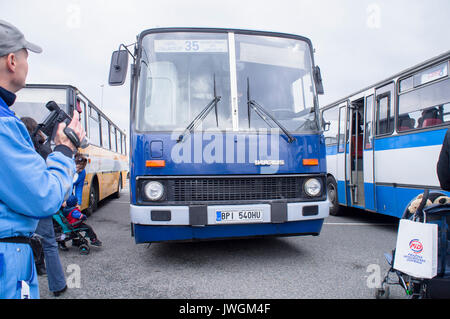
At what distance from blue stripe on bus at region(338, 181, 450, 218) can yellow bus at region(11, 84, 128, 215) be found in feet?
17.2

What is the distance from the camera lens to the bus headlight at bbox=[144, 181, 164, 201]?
374 centimetres

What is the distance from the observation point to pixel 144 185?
375 cm

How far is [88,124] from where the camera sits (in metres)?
7.82

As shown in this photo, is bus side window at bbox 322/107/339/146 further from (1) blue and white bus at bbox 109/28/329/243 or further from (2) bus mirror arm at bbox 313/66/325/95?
(1) blue and white bus at bbox 109/28/329/243

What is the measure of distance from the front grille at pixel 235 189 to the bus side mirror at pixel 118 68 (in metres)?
1.53

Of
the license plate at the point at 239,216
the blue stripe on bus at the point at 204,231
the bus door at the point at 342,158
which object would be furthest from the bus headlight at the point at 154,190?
the bus door at the point at 342,158

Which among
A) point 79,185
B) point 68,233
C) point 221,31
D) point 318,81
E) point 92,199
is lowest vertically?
point 68,233

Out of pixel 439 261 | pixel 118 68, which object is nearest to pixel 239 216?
pixel 439 261

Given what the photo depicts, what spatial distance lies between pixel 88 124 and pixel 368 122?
6345 mm

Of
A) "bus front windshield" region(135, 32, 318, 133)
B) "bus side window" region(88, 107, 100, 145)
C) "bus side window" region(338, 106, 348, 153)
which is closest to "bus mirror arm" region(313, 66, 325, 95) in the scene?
"bus front windshield" region(135, 32, 318, 133)

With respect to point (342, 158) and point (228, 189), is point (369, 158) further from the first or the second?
point (228, 189)

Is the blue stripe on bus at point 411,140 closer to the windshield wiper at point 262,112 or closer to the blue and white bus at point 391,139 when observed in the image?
the blue and white bus at point 391,139

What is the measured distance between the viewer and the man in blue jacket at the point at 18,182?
1.23 m
